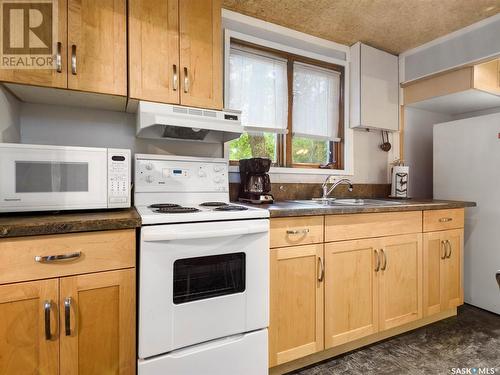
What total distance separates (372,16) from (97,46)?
6.29 feet

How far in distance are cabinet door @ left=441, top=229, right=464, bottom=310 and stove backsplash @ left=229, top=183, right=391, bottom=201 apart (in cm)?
72

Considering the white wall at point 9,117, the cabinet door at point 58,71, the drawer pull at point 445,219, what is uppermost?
the cabinet door at point 58,71

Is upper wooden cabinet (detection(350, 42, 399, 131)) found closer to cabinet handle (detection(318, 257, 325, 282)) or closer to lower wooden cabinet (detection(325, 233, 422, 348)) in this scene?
lower wooden cabinet (detection(325, 233, 422, 348))

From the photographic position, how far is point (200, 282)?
1310mm

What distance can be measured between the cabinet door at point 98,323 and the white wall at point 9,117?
0.80 m

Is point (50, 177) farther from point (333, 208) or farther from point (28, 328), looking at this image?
point (333, 208)

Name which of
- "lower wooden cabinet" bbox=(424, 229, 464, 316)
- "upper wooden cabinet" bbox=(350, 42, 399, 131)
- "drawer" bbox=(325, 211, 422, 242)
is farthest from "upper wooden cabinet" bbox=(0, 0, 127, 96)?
"lower wooden cabinet" bbox=(424, 229, 464, 316)

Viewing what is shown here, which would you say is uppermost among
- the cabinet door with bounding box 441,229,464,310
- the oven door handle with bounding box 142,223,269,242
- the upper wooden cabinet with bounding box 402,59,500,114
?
the upper wooden cabinet with bounding box 402,59,500,114

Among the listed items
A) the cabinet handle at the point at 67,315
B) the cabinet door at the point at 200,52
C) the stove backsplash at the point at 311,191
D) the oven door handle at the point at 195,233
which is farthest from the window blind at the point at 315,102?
the cabinet handle at the point at 67,315

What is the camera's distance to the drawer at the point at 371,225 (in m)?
1.65

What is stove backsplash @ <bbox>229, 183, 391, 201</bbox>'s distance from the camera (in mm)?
2208

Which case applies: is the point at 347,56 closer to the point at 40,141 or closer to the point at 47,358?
the point at 40,141

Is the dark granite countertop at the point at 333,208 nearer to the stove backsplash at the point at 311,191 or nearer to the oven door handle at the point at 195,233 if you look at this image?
the oven door handle at the point at 195,233

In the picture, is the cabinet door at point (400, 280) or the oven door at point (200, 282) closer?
the oven door at point (200, 282)
